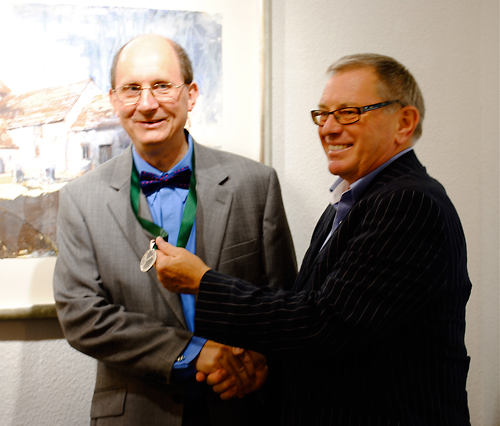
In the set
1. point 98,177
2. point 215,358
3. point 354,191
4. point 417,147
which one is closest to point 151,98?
point 98,177

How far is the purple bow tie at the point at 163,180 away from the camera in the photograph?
4.74 ft

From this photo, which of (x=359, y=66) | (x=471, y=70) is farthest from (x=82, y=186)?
(x=471, y=70)

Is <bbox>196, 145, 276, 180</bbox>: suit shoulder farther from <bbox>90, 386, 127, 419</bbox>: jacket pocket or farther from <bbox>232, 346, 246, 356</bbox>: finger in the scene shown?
<bbox>90, 386, 127, 419</bbox>: jacket pocket

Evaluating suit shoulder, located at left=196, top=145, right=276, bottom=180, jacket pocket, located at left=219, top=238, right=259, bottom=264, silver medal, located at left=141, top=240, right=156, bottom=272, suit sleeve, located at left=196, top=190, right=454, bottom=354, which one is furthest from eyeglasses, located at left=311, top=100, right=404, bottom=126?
silver medal, located at left=141, top=240, right=156, bottom=272

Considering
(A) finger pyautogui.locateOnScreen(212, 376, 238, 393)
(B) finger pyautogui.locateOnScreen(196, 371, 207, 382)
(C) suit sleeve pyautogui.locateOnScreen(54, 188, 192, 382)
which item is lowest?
(A) finger pyautogui.locateOnScreen(212, 376, 238, 393)

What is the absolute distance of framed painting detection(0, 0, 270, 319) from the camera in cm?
161

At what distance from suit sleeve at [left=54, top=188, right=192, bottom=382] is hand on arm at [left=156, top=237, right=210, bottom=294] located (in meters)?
0.23

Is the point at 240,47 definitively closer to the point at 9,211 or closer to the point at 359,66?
the point at 359,66

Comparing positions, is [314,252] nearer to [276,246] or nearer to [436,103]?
[276,246]

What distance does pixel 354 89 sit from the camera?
1.14 m

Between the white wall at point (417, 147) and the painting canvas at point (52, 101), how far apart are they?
42 cm

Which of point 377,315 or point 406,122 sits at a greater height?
point 406,122

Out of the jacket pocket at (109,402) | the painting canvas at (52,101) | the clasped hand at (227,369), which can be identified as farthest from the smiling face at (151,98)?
the jacket pocket at (109,402)

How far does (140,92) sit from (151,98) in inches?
2.0
